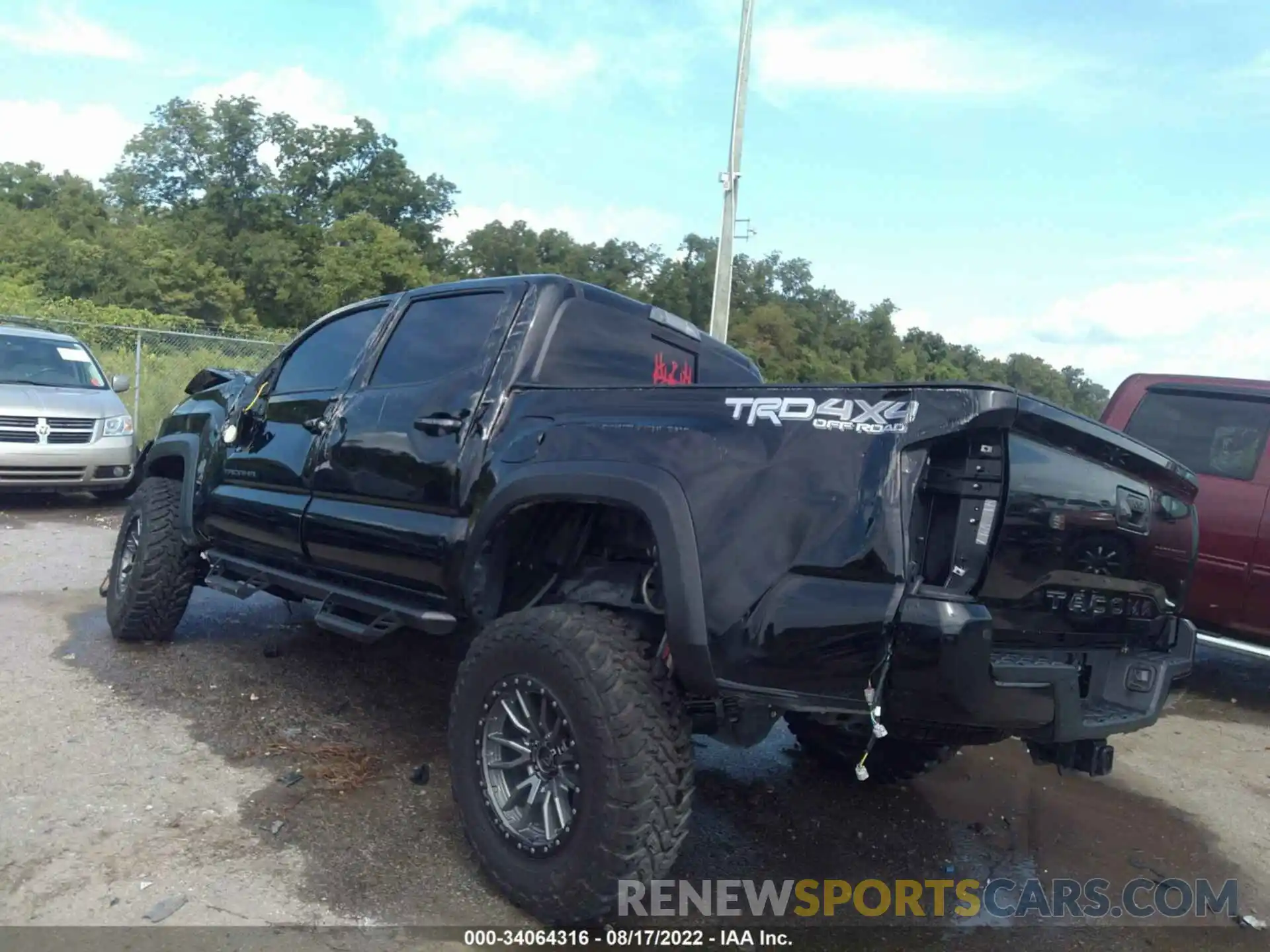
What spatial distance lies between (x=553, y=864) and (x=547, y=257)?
41.2 meters

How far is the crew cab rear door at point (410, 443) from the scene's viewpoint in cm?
380

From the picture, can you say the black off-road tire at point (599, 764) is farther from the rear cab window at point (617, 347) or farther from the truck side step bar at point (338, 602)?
the rear cab window at point (617, 347)

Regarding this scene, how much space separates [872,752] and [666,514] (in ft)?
6.20

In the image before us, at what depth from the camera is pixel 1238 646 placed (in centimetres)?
605

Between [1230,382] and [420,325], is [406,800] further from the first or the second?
[1230,382]

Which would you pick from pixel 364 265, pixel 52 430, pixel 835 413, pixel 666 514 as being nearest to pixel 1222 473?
pixel 835 413

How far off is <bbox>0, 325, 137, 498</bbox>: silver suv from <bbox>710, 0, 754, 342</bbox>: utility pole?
7.78 m

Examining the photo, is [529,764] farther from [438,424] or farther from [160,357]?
[160,357]

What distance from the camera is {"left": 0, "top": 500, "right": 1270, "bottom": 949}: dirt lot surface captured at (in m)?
3.28

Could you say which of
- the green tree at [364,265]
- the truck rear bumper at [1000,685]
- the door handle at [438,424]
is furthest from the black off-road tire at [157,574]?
the green tree at [364,265]

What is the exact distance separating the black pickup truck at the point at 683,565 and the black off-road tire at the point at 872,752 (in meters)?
0.02

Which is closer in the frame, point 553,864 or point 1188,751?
point 553,864

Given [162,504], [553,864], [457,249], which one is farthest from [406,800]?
[457,249]

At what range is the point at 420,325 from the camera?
439 cm
